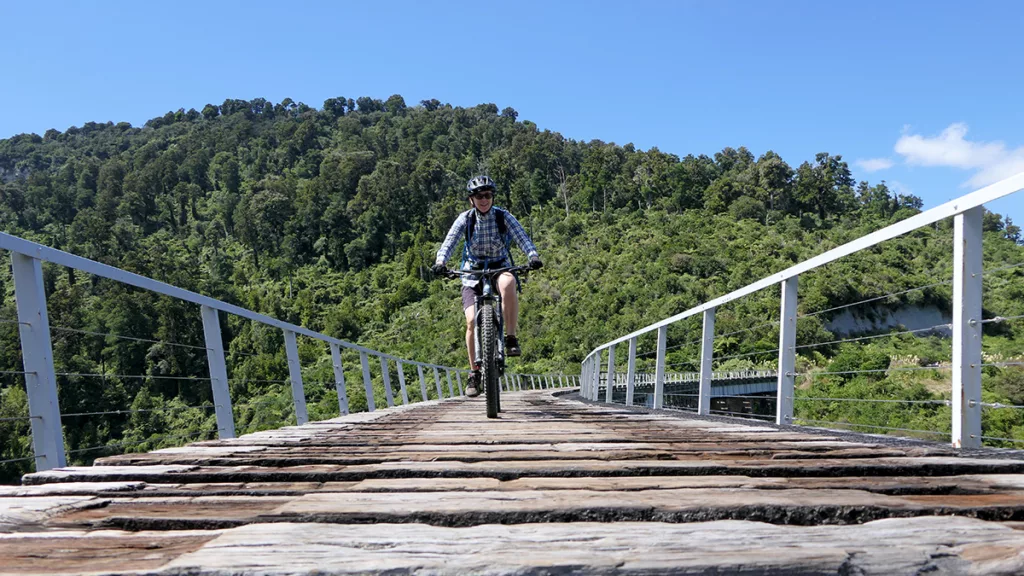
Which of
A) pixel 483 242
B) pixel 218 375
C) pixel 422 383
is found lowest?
pixel 422 383

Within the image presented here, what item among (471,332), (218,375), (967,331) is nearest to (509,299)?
(471,332)

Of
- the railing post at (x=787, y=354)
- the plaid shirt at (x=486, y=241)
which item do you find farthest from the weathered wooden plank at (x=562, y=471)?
→ the plaid shirt at (x=486, y=241)

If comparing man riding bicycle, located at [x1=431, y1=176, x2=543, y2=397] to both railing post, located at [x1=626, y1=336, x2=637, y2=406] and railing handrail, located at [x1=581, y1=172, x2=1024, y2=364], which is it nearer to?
railing handrail, located at [x1=581, y1=172, x2=1024, y2=364]

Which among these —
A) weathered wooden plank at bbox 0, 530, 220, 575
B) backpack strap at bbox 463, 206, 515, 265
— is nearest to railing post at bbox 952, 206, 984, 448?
weathered wooden plank at bbox 0, 530, 220, 575

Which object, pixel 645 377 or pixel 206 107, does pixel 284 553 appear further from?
pixel 206 107

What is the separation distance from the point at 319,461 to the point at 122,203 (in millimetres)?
120655

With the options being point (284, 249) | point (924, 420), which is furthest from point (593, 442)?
point (284, 249)

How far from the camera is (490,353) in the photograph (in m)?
5.65

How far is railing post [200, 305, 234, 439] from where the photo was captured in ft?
Result: 14.0

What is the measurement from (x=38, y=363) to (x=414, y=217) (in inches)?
4438

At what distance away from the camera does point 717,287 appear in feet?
220

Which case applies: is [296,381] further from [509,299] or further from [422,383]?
[422,383]

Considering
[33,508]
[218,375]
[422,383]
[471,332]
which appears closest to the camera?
[33,508]

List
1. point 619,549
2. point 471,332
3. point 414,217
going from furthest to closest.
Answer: point 414,217 < point 471,332 < point 619,549
